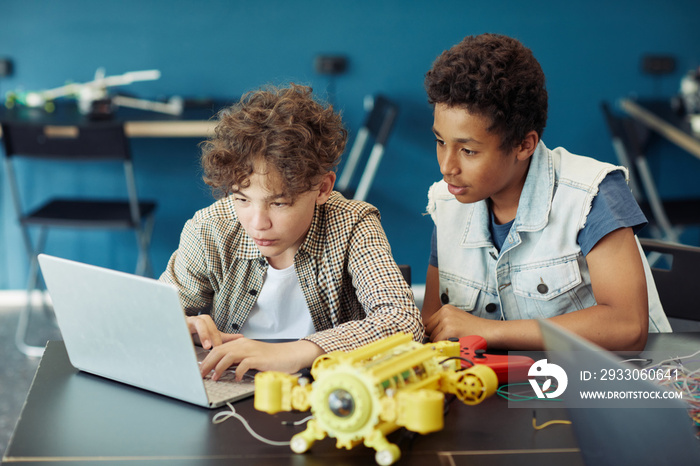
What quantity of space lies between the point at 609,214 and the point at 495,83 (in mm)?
295

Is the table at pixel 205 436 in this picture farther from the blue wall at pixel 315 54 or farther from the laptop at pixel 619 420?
the blue wall at pixel 315 54

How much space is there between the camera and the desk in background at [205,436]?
84cm

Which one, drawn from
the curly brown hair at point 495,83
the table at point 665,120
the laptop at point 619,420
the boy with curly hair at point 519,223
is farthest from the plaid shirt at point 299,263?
the table at point 665,120

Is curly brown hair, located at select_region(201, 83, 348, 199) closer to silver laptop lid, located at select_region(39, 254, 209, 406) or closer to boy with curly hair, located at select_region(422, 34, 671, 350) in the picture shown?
boy with curly hair, located at select_region(422, 34, 671, 350)

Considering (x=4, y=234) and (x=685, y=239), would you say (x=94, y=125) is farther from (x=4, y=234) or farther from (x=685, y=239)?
(x=685, y=239)

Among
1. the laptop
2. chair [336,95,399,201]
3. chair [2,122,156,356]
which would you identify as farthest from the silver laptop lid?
chair [336,95,399,201]

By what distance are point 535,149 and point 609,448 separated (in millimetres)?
693

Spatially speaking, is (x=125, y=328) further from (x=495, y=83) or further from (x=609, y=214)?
(x=609, y=214)

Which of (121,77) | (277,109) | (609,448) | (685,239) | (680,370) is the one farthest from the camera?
(685,239)

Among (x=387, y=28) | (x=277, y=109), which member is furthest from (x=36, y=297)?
(x=277, y=109)

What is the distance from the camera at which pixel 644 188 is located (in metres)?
3.40

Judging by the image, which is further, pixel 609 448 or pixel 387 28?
pixel 387 28

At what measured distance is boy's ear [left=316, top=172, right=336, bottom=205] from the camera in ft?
4.29

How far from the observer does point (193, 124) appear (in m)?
2.88
